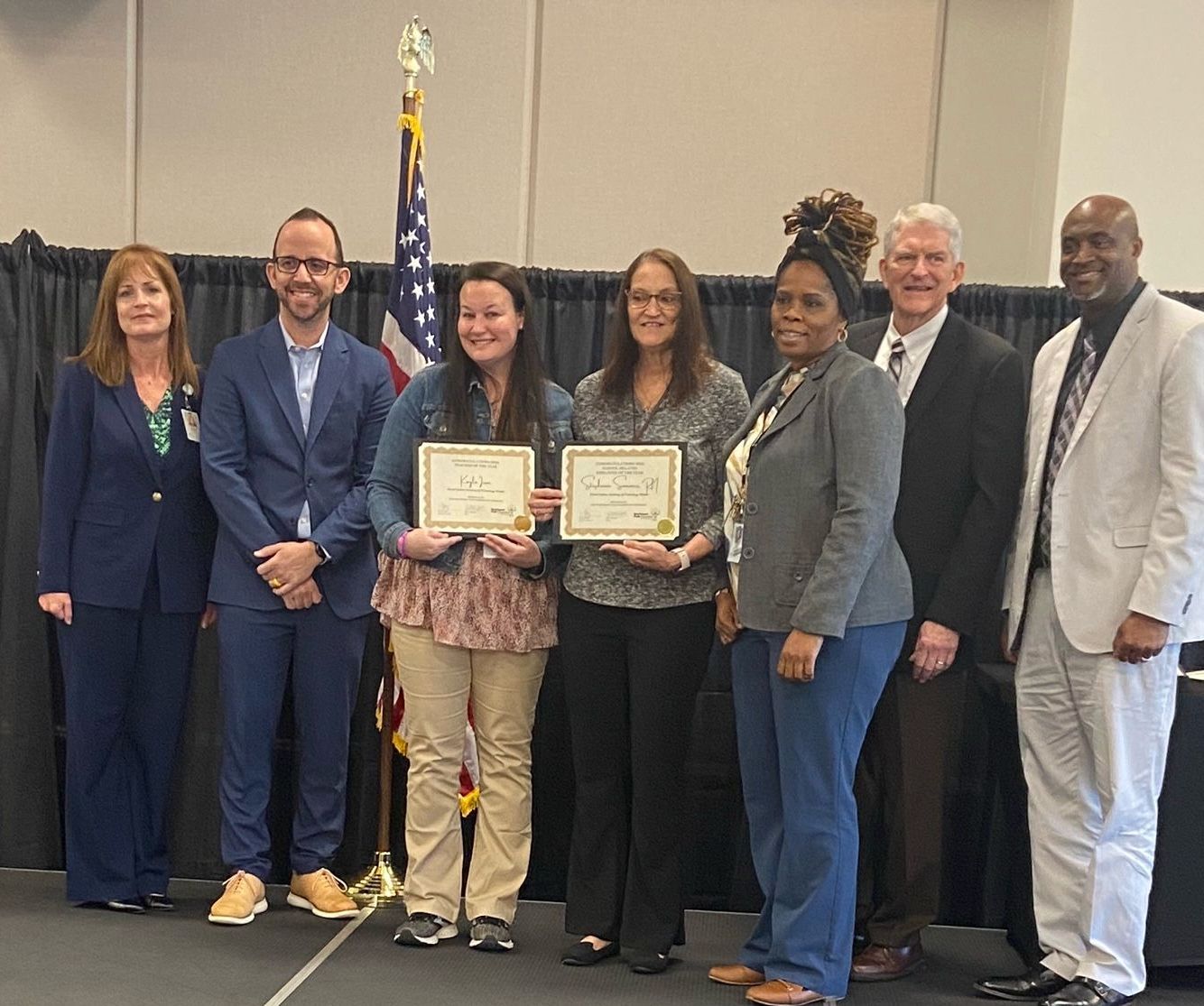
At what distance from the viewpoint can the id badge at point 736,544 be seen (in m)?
3.00

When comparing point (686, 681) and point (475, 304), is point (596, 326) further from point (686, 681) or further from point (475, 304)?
point (686, 681)

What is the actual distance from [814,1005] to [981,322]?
6.93ft

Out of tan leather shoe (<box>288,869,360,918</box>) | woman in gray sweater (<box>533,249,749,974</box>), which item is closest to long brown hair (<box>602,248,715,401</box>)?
woman in gray sweater (<box>533,249,749,974</box>)

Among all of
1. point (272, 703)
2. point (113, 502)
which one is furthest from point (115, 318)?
point (272, 703)

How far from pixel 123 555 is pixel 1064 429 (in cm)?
242

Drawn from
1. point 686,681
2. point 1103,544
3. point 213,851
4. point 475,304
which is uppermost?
point 475,304

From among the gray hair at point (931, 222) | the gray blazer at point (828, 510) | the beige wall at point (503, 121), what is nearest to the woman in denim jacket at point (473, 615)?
the gray blazer at point (828, 510)

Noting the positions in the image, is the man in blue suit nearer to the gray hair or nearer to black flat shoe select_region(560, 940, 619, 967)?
black flat shoe select_region(560, 940, 619, 967)

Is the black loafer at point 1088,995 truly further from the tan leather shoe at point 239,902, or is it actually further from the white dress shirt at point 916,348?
the tan leather shoe at point 239,902

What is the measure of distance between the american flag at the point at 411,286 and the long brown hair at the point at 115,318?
62 centimetres

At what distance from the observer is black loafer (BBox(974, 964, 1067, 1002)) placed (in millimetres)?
3119

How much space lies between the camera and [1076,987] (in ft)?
9.78

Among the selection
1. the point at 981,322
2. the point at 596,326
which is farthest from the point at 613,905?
the point at 981,322

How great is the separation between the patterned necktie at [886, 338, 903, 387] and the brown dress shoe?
140 centimetres
